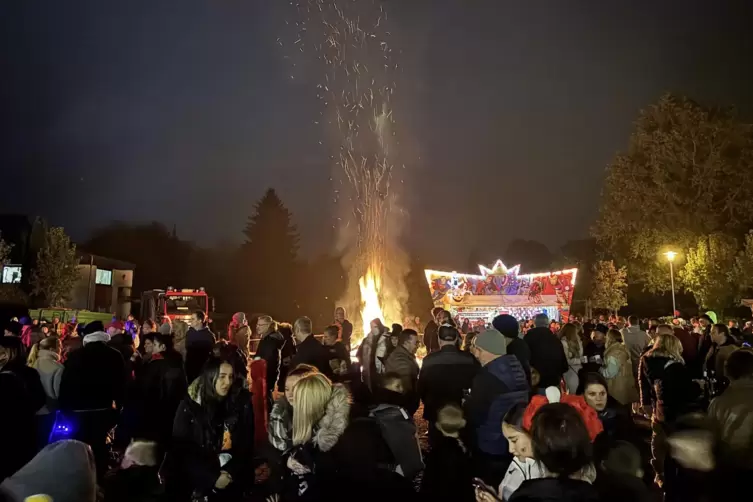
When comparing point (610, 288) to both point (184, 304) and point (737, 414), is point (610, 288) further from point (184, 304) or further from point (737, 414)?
point (737, 414)

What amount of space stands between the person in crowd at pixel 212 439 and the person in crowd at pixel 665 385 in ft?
14.5

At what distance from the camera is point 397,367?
24.4 ft

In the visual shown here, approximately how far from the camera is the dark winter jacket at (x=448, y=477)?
449cm

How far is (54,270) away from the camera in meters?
44.4

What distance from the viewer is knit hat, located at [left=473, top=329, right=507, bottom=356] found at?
221 inches

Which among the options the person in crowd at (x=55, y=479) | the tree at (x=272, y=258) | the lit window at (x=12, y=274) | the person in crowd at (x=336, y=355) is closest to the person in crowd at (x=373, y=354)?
the person in crowd at (x=336, y=355)

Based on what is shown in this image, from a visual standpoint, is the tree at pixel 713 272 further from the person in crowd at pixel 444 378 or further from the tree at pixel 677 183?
the person in crowd at pixel 444 378

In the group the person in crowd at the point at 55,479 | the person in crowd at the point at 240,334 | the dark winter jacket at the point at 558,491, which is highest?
the person in crowd at the point at 240,334

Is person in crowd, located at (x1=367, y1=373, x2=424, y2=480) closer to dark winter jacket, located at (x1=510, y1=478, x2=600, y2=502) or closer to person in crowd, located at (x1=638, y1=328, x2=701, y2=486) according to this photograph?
dark winter jacket, located at (x1=510, y1=478, x2=600, y2=502)

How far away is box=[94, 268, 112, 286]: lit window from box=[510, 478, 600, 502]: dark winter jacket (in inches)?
2222

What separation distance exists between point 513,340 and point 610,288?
4536 cm

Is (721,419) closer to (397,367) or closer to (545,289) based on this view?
(397,367)

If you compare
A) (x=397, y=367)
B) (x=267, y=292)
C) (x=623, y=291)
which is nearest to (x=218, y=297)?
(x=267, y=292)

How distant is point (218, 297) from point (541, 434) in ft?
230
